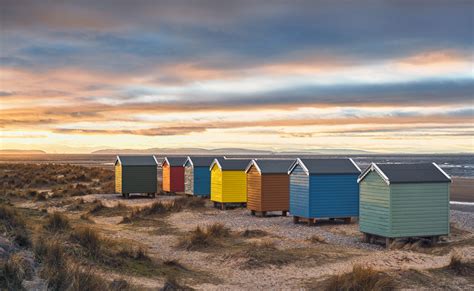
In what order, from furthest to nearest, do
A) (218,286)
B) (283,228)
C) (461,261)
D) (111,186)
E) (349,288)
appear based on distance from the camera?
(111,186), (283,228), (461,261), (218,286), (349,288)

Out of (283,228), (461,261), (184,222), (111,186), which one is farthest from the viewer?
(111,186)

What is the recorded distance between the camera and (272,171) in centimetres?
2725

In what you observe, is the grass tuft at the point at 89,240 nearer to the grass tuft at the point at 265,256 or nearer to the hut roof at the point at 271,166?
the grass tuft at the point at 265,256

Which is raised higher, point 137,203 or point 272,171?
point 272,171

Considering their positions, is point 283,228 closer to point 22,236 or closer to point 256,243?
point 256,243

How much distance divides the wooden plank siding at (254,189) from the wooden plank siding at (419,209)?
884 cm

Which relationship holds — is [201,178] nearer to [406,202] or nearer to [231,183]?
[231,183]

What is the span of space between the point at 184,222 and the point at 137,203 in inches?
372

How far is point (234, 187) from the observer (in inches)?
1221

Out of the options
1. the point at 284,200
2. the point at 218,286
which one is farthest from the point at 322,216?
the point at 218,286

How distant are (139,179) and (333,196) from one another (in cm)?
1777

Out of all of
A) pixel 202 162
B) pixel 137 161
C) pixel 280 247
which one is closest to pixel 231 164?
pixel 202 162

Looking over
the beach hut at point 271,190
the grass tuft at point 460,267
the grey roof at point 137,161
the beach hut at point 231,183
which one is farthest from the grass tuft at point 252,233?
the grey roof at point 137,161

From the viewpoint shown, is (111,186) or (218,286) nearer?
(218,286)
